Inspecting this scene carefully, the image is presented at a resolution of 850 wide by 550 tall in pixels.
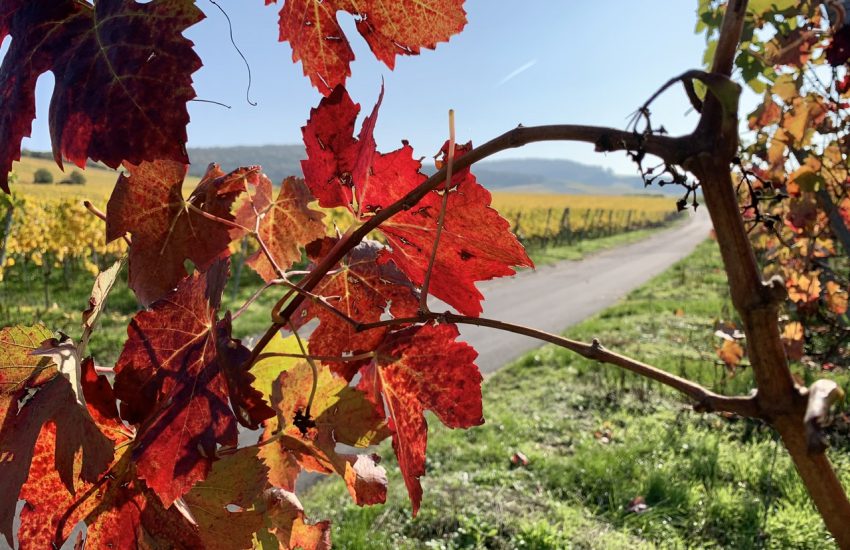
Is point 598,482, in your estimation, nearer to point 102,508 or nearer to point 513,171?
point 102,508

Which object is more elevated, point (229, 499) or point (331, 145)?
point (331, 145)

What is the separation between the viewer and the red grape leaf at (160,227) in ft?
1.70

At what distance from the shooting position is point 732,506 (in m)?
3.23

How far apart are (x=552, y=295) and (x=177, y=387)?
1186 cm

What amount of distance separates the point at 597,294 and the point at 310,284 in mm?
12197

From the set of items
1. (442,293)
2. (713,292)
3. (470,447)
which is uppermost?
(442,293)

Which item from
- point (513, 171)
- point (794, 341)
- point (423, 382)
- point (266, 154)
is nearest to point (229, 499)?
point (423, 382)

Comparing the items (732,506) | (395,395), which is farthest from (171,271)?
(732,506)

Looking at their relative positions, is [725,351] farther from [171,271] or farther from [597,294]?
[597,294]

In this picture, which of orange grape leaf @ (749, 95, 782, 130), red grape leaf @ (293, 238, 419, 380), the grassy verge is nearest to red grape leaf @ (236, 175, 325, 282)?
red grape leaf @ (293, 238, 419, 380)

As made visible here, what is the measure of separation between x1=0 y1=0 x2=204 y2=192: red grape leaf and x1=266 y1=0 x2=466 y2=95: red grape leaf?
21 centimetres

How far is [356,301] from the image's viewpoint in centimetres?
66

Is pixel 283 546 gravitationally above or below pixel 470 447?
above

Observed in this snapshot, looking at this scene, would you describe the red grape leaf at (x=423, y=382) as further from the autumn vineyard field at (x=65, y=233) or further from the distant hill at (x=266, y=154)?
the distant hill at (x=266, y=154)
